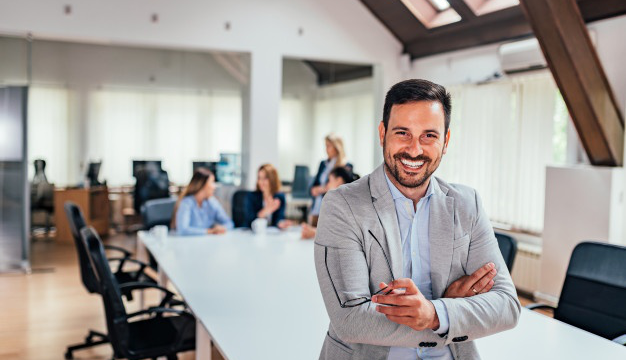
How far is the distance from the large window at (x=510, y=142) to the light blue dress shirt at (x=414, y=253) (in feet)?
16.2

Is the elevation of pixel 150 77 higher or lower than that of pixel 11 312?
higher

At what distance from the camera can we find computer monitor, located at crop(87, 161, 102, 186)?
8.79 m

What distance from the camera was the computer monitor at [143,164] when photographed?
832cm

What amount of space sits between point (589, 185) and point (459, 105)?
245 centimetres

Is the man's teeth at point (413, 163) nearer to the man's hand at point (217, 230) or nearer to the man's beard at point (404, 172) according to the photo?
the man's beard at point (404, 172)

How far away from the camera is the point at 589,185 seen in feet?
17.4

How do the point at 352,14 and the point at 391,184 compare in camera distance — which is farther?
the point at 352,14

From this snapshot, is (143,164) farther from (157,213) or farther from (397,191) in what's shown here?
(397,191)

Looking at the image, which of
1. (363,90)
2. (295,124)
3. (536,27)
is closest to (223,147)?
(295,124)

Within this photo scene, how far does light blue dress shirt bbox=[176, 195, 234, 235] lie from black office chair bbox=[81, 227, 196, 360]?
1697 millimetres

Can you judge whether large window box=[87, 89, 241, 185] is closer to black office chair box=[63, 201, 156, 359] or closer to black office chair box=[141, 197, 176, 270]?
black office chair box=[141, 197, 176, 270]

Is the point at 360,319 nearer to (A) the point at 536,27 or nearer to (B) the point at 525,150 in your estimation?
(A) the point at 536,27

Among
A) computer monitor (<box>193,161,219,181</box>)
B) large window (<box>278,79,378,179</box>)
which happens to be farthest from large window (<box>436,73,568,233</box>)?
computer monitor (<box>193,161,219,181</box>)

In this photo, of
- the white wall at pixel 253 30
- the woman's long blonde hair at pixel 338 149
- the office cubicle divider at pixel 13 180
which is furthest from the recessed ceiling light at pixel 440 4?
the office cubicle divider at pixel 13 180
